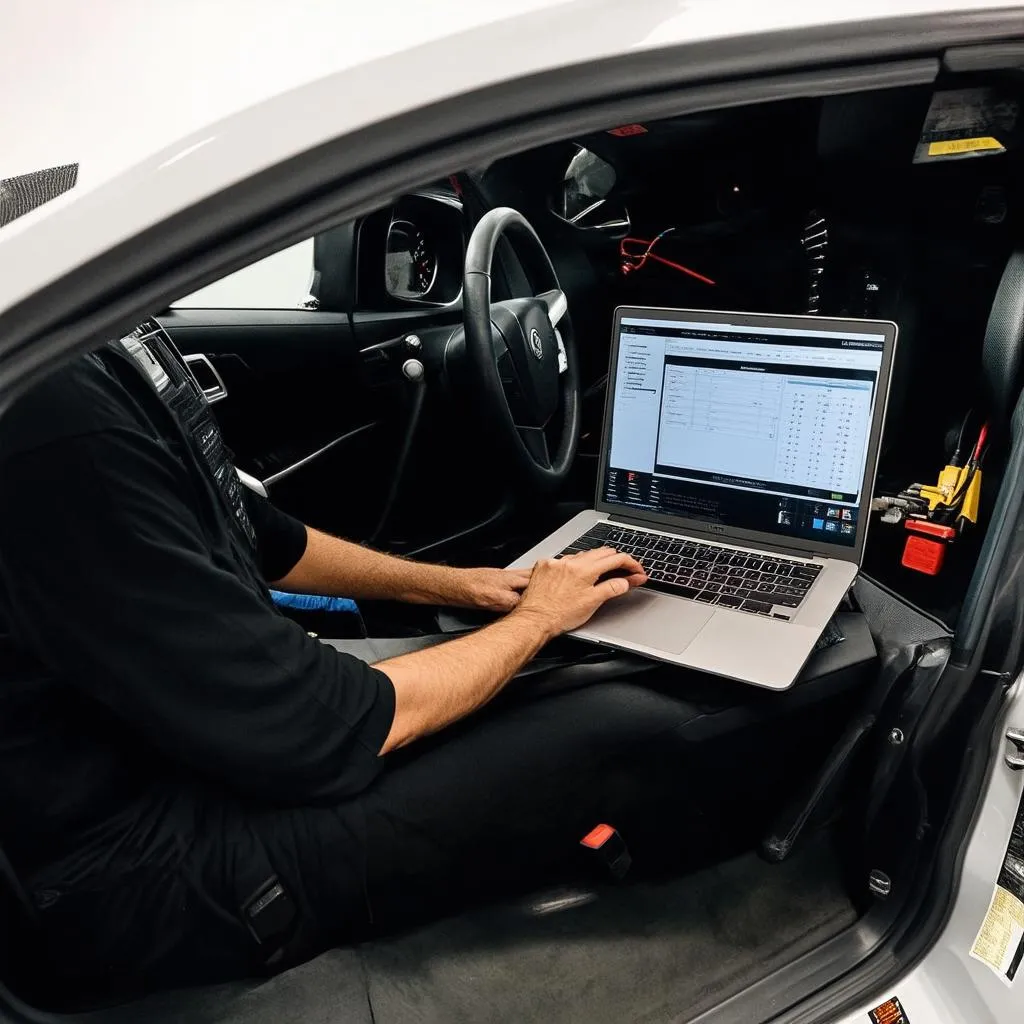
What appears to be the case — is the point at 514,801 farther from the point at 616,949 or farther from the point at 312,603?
the point at 312,603

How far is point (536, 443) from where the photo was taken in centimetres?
172

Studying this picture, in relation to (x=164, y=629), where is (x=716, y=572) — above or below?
below

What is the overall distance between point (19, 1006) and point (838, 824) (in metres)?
1.04

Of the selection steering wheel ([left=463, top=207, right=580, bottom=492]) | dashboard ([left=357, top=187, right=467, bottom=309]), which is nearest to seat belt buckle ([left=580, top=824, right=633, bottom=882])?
steering wheel ([left=463, top=207, right=580, bottom=492])

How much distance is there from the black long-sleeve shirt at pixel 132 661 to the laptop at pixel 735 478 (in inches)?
16.1

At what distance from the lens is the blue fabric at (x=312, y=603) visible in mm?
1510

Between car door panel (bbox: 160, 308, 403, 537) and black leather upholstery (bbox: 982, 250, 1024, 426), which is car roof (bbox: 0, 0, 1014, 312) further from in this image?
car door panel (bbox: 160, 308, 403, 537)

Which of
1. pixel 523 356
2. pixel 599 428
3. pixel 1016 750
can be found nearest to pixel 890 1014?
pixel 1016 750

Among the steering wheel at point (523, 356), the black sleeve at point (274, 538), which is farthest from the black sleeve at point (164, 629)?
the steering wheel at point (523, 356)

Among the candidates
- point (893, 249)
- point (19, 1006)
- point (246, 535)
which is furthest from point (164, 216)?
point (893, 249)

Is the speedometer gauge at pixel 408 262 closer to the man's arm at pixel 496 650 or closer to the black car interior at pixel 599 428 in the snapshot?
the black car interior at pixel 599 428

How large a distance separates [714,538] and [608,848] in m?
0.49

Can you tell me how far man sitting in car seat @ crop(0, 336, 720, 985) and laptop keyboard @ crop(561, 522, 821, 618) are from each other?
10cm

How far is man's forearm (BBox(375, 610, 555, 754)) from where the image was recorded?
0.98 meters
